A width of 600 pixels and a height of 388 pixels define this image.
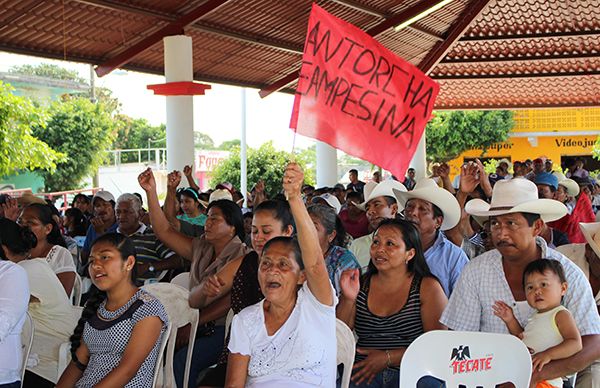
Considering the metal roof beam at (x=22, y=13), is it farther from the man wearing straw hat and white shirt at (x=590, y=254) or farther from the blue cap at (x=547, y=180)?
the man wearing straw hat and white shirt at (x=590, y=254)

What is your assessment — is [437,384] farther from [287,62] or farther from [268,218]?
[287,62]

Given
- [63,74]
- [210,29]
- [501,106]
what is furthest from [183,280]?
[63,74]

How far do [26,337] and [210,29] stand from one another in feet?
33.3

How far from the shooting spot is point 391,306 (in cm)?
406

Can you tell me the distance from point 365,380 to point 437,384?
35cm

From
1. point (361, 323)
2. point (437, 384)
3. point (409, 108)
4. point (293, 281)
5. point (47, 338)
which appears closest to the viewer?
point (293, 281)

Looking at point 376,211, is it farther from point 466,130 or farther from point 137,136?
point 137,136

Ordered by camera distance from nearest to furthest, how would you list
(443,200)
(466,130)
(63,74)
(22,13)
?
(443,200) → (22,13) → (466,130) → (63,74)

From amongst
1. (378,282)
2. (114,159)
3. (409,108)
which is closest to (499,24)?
(409,108)

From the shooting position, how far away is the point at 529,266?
3.67 m

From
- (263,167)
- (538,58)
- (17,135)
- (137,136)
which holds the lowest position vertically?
(263,167)

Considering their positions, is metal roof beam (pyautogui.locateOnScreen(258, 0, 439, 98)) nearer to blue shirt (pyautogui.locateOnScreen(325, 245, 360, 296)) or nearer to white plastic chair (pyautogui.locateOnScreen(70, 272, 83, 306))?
white plastic chair (pyautogui.locateOnScreen(70, 272, 83, 306))

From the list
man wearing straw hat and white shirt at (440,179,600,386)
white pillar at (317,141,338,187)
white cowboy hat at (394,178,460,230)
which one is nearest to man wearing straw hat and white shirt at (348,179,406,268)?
white cowboy hat at (394,178,460,230)

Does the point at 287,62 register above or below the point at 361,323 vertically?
above
